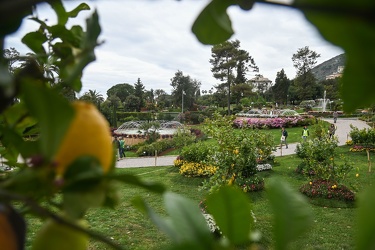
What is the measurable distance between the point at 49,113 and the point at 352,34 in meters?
0.18

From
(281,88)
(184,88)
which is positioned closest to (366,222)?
(184,88)

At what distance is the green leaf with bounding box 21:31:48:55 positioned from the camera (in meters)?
0.44

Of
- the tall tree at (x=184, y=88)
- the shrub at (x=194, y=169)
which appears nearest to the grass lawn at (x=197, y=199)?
the shrub at (x=194, y=169)

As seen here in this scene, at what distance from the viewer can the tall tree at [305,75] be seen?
100ft

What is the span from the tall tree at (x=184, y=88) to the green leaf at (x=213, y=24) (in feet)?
102

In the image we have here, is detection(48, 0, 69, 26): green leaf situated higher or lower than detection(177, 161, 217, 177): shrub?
higher

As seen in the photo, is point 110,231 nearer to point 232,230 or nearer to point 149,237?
point 149,237

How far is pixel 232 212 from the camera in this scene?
260 mm

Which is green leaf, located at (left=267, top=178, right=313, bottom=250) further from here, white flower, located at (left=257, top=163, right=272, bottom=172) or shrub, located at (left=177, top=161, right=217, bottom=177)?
white flower, located at (left=257, top=163, right=272, bottom=172)

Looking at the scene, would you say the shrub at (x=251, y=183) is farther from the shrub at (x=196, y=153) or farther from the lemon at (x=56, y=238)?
the lemon at (x=56, y=238)

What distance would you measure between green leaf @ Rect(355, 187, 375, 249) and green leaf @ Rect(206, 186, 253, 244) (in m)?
0.09

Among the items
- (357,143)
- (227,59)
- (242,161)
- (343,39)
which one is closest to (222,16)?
(343,39)

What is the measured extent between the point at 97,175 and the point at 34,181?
49 millimetres

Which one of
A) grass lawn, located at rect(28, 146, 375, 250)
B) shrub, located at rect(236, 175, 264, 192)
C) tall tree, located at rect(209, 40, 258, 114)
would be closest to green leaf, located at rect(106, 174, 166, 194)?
grass lawn, located at rect(28, 146, 375, 250)
